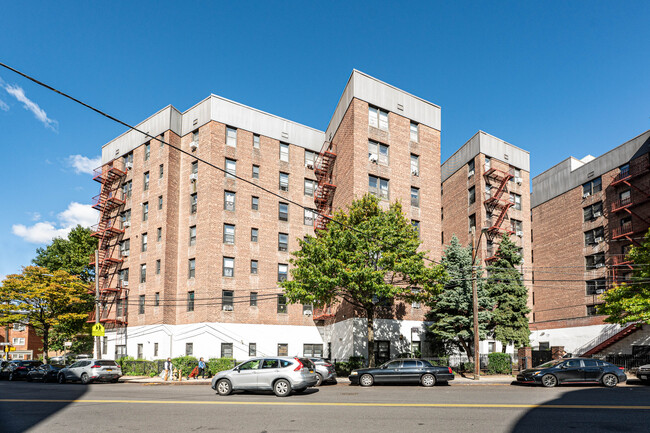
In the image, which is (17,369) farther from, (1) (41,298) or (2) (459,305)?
(2) (459,305)

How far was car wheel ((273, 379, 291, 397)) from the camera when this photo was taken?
1875 cm

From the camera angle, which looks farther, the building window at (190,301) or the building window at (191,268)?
the building window at (191,268)

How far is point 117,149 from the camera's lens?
49.5m

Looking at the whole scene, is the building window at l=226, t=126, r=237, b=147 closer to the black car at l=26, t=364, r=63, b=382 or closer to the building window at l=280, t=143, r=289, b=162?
the building window at l=280, t=143, r=289, b=162

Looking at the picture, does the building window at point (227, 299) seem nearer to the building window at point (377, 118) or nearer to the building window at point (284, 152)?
the building window at point (284, 152)

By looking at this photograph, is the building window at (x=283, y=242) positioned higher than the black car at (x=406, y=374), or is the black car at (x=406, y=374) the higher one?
the building window at (x=283, y=242)

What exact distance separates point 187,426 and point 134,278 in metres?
34.9

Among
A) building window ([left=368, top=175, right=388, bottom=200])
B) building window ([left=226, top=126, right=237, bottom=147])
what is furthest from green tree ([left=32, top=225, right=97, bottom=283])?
building window ([left=368, top=175, right=388, bottom=200])

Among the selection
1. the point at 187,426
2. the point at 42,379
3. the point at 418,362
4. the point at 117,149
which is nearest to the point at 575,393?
the point at 418,362

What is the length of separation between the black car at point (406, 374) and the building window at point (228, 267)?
62.5 feet

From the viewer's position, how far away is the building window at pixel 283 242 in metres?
43.5

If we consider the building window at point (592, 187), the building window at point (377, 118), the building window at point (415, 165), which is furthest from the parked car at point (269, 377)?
the building window at point (592, 187)

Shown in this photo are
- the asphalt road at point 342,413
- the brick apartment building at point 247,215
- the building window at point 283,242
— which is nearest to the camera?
the asphalt road at point 342,413

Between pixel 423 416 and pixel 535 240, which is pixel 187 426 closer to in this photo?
pixel 423 416
